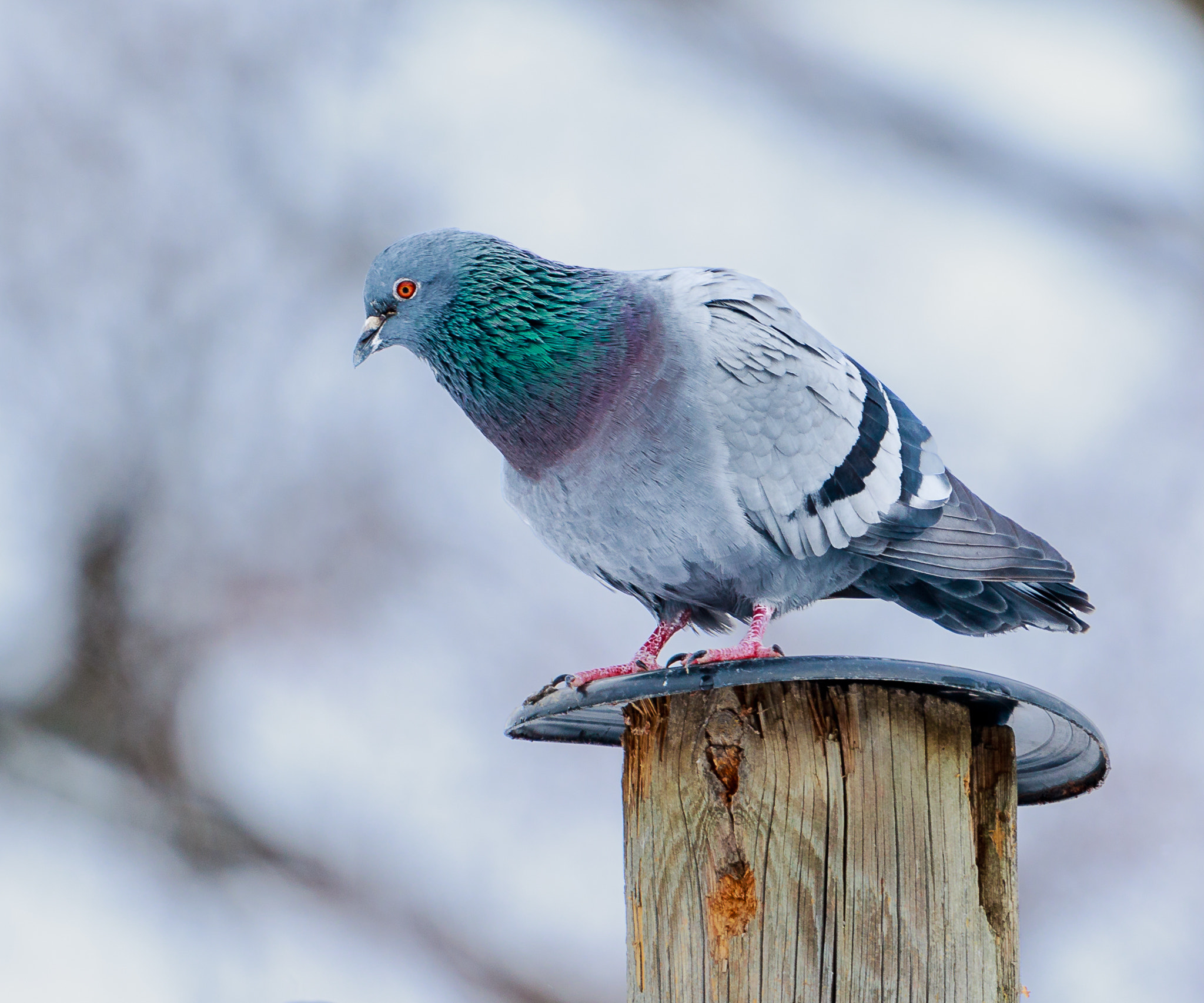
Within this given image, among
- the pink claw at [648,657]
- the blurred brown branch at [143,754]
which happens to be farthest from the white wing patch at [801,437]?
the blurred brown branch at [143,754]

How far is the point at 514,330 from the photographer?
2596mm

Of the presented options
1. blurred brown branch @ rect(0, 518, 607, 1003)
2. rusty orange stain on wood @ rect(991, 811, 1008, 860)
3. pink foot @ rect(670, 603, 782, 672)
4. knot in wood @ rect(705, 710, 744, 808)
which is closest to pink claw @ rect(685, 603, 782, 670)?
pink foot @ rect(670, 603, 782, 672)

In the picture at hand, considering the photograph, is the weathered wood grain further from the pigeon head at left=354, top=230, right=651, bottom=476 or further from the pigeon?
the pigeon head at left=354, top=230, right=651, bottom=476

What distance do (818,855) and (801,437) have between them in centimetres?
96

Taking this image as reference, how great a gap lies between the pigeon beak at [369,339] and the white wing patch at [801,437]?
0.77m

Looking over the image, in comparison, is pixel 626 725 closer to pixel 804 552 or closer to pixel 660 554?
pixel 660 554

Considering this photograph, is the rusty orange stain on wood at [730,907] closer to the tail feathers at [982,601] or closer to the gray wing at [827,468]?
the gray wing at [827,468]

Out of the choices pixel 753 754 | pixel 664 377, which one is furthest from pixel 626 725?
pixel 664 377

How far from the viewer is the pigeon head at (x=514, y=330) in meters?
2.54

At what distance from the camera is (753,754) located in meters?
2.03

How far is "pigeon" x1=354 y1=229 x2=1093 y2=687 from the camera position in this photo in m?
2.46

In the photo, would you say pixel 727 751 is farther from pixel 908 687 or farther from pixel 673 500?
pixel 673 500

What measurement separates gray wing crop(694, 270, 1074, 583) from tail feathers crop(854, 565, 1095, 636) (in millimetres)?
105

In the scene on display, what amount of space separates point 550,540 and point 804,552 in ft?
2.08
